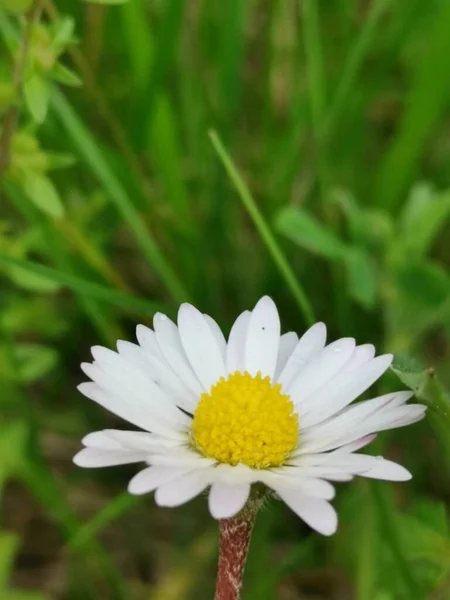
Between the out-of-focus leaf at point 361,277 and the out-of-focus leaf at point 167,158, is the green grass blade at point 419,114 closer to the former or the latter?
the out-of-focus leaf at point 361,277

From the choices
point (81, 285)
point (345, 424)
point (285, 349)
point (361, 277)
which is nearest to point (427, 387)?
point (345, 424)

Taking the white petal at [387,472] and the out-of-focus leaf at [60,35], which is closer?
the white petal at [387,472]

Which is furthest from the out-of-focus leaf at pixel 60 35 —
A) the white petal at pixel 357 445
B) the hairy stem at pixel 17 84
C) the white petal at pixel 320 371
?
the white petal at pixel 357 445

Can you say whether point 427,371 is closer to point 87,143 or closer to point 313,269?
point 87,143

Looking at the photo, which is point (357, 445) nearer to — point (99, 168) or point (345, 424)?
point (345, 424)

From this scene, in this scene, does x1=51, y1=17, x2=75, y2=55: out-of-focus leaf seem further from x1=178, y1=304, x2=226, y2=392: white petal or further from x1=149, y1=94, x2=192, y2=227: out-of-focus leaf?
x1=149, y1=94, x2=192, y2=227: out-of-focus leaf

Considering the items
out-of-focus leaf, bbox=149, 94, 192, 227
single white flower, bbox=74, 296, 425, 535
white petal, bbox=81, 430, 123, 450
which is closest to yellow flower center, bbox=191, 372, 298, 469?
single white flower, bbox=74, 296, 425, 535

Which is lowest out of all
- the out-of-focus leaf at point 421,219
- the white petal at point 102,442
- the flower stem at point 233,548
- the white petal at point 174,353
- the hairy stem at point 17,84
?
the flower stem at point 233,548

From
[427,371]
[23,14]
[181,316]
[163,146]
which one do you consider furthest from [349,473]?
[163,146]
